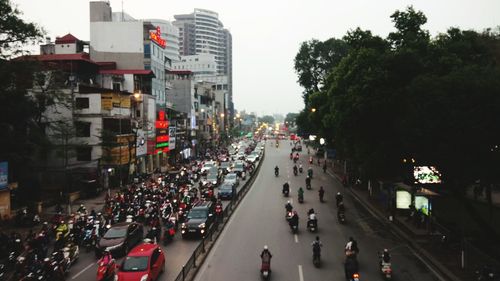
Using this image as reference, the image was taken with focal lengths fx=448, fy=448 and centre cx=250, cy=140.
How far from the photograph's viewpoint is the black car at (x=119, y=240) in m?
21.1

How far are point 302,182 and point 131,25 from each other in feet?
109

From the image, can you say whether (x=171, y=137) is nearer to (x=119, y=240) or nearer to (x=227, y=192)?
(x=227, y=192)

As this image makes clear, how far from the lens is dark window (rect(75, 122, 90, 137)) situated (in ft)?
143

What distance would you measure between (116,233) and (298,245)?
30.8 ft

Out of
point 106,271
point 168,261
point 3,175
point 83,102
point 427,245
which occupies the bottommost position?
point 168,261

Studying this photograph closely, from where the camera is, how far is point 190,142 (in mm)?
85250

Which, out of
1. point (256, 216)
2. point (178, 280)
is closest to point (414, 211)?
point (256, 216)

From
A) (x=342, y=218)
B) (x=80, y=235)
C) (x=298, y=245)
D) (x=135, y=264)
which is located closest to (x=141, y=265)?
(x=135, y=264)

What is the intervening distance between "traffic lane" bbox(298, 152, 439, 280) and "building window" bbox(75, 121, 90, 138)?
24873 mm

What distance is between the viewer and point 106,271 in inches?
Answer: 680

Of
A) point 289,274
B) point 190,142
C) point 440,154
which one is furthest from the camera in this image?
point 190,142

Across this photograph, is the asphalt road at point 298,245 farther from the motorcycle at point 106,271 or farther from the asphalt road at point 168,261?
the motorcycle at point 106,271

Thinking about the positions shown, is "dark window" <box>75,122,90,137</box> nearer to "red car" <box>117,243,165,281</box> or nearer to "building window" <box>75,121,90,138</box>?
"building window" <box>75,121,90,138</box>

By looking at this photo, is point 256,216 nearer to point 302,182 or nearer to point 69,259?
point 69,259
